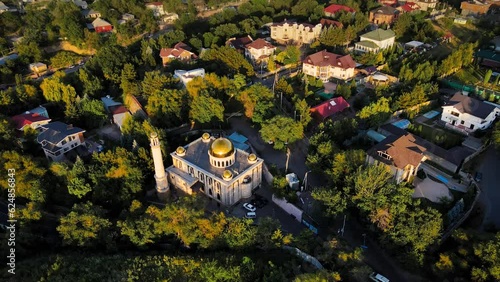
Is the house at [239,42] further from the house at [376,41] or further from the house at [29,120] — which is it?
the house at [29,120]

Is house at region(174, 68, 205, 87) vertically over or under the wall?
over

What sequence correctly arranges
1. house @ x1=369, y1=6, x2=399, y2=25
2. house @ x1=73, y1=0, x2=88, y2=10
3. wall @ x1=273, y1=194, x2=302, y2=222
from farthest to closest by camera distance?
1. house @ x1=73, y1=0, x2=88, y2=10
2. house @ x1=369, y1=6, x2=399, y2=25
3. wall @ x1=273, y1=194, x2=302, y2=222

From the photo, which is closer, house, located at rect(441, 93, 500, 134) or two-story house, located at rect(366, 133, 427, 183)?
two-story house, located at rect(366, 133, 427, 183)

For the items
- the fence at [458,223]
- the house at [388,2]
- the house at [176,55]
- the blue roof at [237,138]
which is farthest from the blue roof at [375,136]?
the house at [388,2]

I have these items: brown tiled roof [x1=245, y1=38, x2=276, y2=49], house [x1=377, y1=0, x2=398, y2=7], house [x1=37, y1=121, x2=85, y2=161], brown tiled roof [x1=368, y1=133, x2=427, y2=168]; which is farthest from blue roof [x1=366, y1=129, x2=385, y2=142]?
house [x1=377, y1=0, x2=398, y2=7]

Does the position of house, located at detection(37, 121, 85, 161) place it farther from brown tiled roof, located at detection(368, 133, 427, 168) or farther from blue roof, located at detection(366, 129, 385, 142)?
blue roof, located at detection(366, 129, 385, 142)

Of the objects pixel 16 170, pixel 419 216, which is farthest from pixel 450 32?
pixel 16 170

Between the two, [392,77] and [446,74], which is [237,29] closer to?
[392,77]
